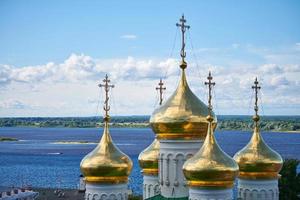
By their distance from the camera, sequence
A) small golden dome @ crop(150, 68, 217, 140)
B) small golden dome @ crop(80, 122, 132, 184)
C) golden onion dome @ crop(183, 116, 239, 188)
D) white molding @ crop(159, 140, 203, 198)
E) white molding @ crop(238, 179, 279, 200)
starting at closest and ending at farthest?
golden onion dome @ crop(183, 116, 239, 188) < small golden dome @ crop(150, 68, 217, 140) < white molding @ crop(159, 140, 203, 198) < small golden dome @ crop(80, 122, 132, 184) < white molding @ crop(238, 179, 279, 200)

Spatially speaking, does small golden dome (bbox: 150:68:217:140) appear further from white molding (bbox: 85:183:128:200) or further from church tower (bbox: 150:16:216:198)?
white molding (bbox: 85:183:128:200)

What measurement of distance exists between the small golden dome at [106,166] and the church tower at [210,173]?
260cm

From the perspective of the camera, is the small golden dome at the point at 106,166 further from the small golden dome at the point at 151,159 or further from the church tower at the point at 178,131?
the small golden dome at the point at 151,159

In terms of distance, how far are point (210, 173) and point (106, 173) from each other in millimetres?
3405

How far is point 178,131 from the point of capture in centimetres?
1524

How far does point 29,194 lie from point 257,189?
78.1ft

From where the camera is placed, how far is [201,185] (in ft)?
44.5

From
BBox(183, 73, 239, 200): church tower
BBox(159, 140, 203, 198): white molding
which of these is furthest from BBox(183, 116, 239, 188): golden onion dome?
BBox(159, 140, 203, 198): white molding

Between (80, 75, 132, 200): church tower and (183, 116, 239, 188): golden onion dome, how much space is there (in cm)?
262

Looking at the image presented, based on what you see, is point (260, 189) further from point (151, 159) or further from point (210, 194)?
point (151, 159)

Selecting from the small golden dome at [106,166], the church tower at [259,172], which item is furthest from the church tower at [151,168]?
the church tower at [259,172]

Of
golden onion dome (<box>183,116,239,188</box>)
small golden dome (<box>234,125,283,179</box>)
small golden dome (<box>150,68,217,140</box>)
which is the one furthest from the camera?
small golden dome (<box>234,125,283,179</box>)

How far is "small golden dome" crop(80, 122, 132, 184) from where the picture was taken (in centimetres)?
1575

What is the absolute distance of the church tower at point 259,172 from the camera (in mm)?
15923
